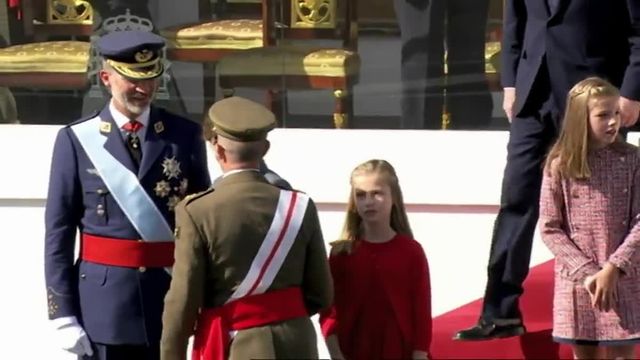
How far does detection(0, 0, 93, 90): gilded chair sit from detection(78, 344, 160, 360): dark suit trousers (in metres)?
1.47

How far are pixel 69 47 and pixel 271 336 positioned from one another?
193cm

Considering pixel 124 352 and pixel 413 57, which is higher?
pixel 413 57

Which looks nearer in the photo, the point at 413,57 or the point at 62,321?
the point at 62,321

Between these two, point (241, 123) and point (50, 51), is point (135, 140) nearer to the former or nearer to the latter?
point (241, 123)

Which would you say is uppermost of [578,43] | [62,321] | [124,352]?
[578,43]

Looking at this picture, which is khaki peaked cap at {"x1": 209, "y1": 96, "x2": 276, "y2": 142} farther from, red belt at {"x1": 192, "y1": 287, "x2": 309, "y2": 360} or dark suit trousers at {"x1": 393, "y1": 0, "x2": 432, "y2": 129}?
dark suit trousers at {"x1": 393, "y1": 0, "x2": 432, "y2": 129}

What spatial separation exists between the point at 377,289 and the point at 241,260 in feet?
1.77

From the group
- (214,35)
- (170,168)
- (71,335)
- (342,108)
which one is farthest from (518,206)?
(71,335)

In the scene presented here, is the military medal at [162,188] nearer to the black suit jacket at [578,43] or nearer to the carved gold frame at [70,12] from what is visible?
the black suit jacket at [578,43]

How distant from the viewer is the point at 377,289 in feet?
11.6

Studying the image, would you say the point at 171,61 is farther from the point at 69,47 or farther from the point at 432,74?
the point at 432,74

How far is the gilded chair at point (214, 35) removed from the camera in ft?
15.3

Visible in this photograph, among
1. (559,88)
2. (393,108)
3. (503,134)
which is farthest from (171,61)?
(559,88)

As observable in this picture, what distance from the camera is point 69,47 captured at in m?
4.76
